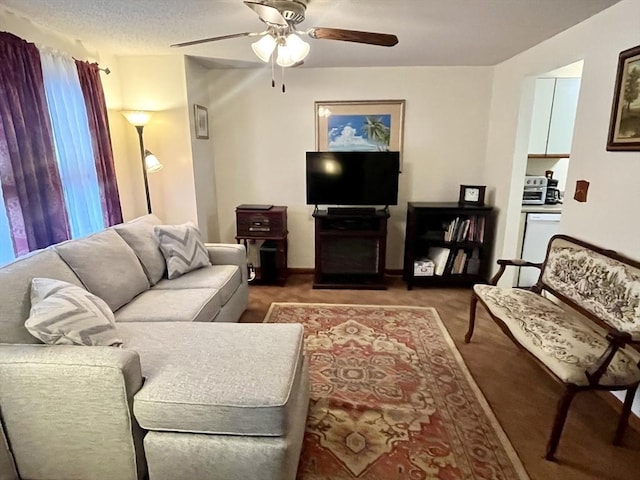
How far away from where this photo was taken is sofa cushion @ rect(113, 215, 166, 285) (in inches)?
105

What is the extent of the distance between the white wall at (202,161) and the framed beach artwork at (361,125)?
1.22m

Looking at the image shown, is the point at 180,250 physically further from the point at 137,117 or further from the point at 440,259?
the point at 440,259

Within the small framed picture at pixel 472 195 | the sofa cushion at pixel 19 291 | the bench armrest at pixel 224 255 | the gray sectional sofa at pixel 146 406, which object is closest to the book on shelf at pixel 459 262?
the small framed picture at pixel 472 195

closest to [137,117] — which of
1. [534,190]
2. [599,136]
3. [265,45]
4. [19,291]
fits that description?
[265,45]

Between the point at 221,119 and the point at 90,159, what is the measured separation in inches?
60.2

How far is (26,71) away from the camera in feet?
7.70

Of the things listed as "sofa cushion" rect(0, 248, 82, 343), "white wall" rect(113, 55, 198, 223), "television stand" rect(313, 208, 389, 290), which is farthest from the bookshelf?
"sofa cushion" rect(0, 248, 82, 343)

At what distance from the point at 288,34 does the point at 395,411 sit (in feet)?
7.27

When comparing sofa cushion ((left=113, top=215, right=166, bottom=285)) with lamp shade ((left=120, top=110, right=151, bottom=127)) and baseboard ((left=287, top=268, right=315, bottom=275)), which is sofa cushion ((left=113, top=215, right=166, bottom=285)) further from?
baseboard ((left=287, top=268, right=315, bottom=275))

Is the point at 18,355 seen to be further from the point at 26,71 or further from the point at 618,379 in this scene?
the point at 618,379

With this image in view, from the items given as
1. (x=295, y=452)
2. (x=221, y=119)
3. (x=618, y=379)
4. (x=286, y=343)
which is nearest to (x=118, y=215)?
(x=221, y=119)

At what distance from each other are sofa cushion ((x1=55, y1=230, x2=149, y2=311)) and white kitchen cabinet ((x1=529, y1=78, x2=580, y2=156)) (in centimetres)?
365

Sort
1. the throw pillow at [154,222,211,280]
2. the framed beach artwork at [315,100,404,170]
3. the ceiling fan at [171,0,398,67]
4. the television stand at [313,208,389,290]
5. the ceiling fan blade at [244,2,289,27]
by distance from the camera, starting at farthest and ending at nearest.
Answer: the framed beach artwork at [315,100,404,170]
the television stand at [313,208,389,290]
the throw pillow at [154,222,211,280]
the ceiling fan at [171,0,398,67]
the ceiling fan blade at [244,2,289,27]

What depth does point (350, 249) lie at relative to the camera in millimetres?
4051
